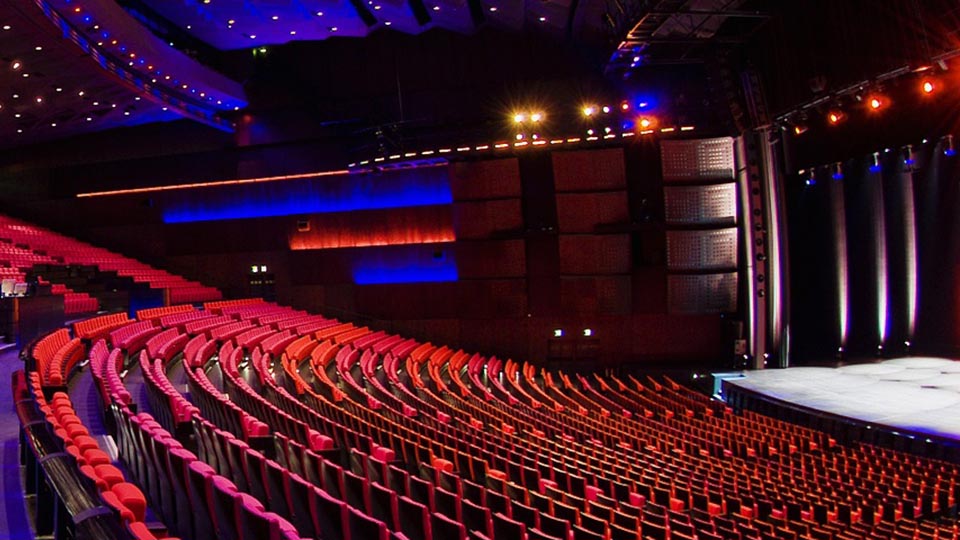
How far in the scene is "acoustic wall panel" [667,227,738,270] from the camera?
7941 mm

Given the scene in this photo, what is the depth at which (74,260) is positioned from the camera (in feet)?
25.9

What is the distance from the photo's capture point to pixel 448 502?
7.45 feet

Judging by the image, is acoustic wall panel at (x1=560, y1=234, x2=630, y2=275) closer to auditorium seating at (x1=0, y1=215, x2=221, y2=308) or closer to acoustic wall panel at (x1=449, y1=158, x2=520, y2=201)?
acoustic wall panel at (x1=449, y1=158, x2=520, y2=201)

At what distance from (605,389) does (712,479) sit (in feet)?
11.3

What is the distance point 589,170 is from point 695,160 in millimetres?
1128

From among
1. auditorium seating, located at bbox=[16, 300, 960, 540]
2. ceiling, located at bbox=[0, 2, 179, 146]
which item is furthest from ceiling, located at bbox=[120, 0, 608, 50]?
auditorium seating, located at bbox=[16, 300, 960, 540]

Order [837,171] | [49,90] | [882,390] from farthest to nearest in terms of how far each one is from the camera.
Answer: [837,171]
[49,90]
[882,390]

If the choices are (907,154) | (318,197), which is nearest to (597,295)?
(907,154)

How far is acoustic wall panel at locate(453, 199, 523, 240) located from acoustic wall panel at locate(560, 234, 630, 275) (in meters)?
0.60

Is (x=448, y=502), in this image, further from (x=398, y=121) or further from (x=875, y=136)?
(x=398, y=121)

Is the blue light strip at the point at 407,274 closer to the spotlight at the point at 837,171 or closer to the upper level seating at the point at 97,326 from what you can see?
the upper level seating at the point at 97,326

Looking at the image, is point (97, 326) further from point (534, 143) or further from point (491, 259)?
point (534, 143)

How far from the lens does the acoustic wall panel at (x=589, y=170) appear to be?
812 centimetres

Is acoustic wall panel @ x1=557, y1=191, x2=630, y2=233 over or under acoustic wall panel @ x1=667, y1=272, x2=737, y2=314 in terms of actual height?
over
